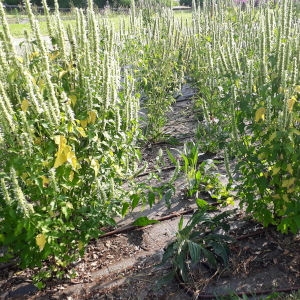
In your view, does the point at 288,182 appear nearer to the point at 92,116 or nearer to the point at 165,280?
the point at 165,280

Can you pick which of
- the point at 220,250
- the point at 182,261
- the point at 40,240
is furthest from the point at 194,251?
the point at 40,240

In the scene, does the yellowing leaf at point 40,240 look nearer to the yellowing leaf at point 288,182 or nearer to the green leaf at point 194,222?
the green leaf at point 194,222

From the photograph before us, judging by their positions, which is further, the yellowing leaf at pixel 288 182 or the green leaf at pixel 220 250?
the green leaf at pixel 220 250

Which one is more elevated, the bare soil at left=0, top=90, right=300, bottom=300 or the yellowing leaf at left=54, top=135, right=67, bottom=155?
the yellowing leaf at left=54, top=135, right=67, bottom=155

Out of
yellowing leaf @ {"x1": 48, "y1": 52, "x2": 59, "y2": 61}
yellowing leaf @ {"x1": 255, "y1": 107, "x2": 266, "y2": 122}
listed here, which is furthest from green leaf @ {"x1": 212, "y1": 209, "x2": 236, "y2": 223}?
yellowing leaf @ {"x1": 48, "y1": 52, "x2": 59, "y2": 61}

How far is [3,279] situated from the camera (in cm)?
315

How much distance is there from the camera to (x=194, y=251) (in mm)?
2951

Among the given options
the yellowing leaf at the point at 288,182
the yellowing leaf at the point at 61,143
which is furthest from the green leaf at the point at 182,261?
the yellowing leaf at the point at 61,143

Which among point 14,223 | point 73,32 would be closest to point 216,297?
point 14,223

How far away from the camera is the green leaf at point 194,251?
2.90 m

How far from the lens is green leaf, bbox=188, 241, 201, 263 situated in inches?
114

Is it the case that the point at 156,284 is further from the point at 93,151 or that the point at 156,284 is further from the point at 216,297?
the point at 93,151

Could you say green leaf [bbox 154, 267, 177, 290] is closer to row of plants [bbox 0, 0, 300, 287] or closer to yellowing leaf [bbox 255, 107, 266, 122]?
row of plants [bbox 0, 0, 300, 287]

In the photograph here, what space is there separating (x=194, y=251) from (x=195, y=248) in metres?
0.03
